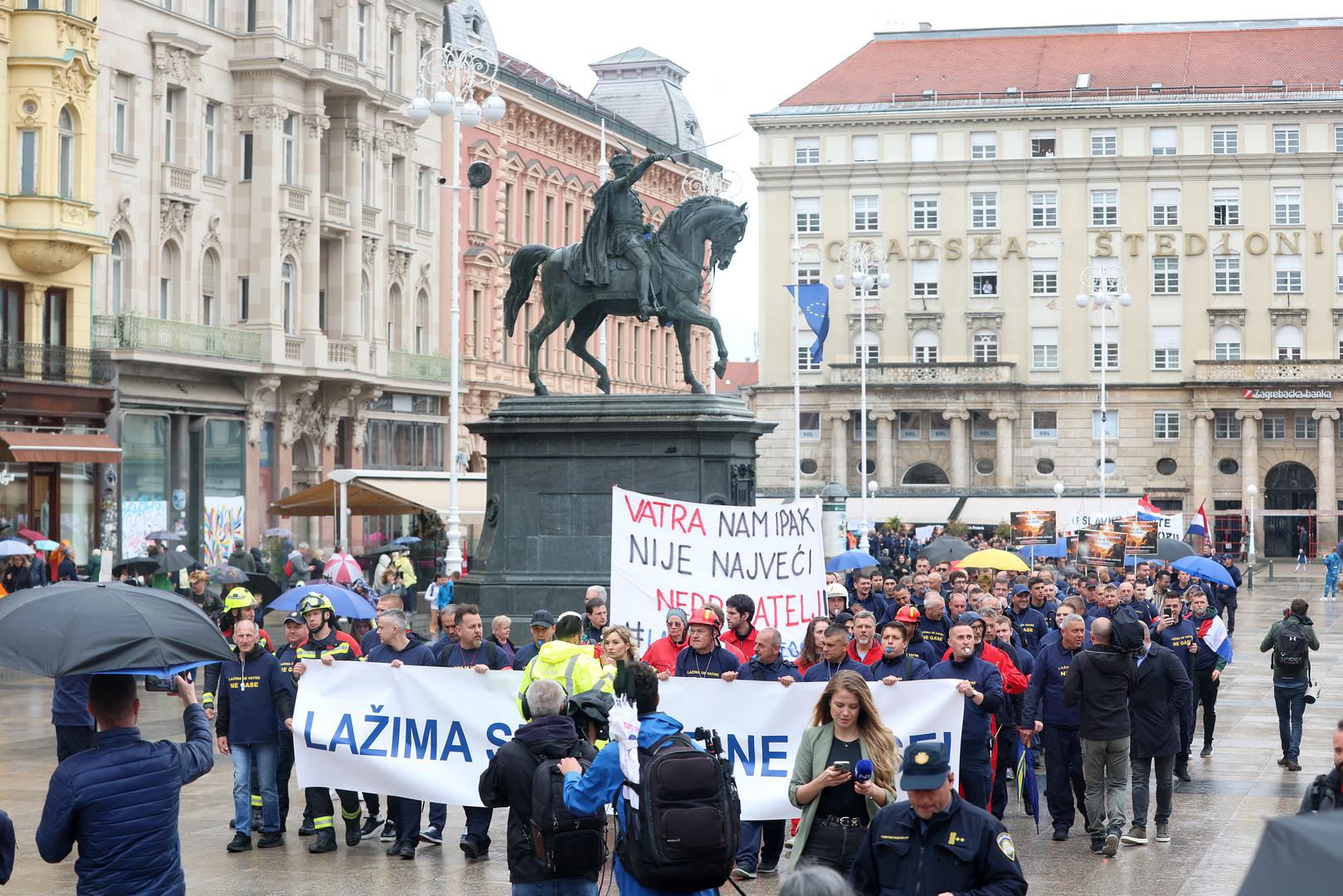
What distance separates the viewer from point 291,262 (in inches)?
1877

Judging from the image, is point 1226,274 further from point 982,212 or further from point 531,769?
point 531,769

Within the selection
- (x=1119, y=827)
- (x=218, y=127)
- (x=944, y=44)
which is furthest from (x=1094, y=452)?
(x=1119, y=827)

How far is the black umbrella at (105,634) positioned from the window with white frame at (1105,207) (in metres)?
83.5

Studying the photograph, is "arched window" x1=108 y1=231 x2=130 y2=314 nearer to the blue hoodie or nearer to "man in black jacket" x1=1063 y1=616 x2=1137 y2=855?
"man in black jacket" x1=1063 y1=616 x2=1137 y2=855

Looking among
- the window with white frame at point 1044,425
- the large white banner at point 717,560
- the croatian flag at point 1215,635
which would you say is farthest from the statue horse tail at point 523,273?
the window with white frame at point 1044,425

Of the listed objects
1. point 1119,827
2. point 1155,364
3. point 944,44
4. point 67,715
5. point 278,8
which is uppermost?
point 944,44

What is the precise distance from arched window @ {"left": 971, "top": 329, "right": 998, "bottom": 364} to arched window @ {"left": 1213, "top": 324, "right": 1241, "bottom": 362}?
9.99 metres

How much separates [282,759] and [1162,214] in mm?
80058

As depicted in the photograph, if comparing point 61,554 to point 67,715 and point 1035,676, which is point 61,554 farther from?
point 1035,676

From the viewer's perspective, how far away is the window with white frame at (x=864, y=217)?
88.8 meters

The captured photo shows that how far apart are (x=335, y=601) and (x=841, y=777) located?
37.0ft

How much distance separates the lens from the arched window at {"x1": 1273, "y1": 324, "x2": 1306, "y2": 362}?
283 feet

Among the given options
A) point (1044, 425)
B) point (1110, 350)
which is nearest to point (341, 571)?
point (1044, 425)

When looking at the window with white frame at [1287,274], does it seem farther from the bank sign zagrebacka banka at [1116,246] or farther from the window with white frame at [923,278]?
the window with white frame at [923,278]
